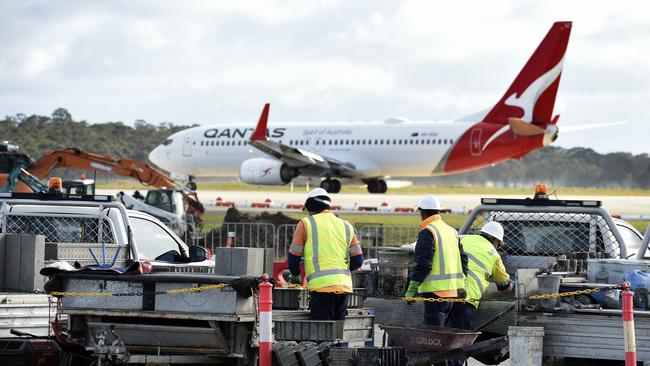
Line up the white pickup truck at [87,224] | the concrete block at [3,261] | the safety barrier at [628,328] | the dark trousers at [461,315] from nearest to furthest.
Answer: the safety barrier at [628,328] → the dark trousers at [461,315] → the concrete block at [3,261] → the white pickup truck at [87,224]

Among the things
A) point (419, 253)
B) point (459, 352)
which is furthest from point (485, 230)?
point (459, 352)

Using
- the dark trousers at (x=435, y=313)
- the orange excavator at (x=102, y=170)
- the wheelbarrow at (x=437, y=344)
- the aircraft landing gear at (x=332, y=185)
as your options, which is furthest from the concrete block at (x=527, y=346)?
the aircraft landing gear at (x=332, y=185)

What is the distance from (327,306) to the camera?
1063 cm

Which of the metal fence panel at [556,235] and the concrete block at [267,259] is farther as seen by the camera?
the metal fence panel at [556,235]

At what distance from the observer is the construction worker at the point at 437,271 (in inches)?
437

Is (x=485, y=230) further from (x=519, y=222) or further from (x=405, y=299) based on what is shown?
(x=519, y=222)

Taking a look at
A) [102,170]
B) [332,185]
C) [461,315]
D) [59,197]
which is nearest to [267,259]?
[461,315]

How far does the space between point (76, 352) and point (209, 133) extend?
47.9 meters

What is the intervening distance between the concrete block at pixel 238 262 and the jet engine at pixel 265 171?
41.2 metres

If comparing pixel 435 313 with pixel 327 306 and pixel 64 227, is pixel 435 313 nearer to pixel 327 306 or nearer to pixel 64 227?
pixel 327 306

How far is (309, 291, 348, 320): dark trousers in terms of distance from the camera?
10.6 metres

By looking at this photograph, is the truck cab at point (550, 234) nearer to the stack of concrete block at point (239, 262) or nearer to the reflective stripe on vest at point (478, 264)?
the reflective stripe on vest at point (478, 264)

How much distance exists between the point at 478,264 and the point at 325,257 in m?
1.45

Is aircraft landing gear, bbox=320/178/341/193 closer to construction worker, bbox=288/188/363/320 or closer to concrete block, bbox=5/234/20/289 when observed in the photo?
concrete block, bbox=5/234/20/289
